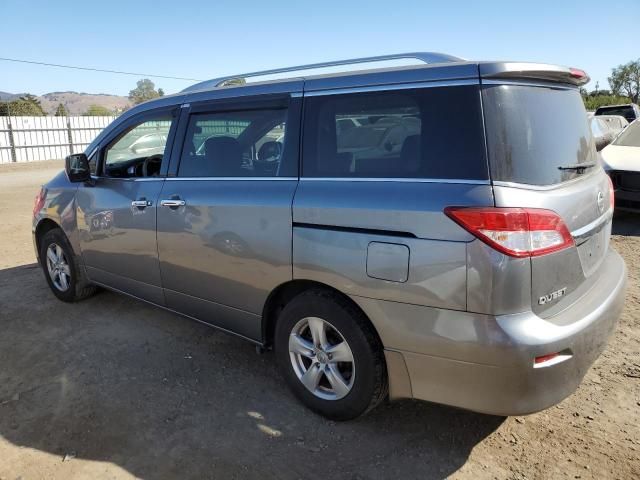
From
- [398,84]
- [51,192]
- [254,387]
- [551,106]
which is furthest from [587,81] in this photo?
[51,192]

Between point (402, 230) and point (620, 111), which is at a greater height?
point (620, 111)

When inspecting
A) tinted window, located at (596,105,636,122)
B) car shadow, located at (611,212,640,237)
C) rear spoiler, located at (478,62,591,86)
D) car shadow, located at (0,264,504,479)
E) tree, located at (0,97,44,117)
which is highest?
tree, located at (0,97,44,117)

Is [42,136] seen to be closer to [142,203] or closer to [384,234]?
[142,203]

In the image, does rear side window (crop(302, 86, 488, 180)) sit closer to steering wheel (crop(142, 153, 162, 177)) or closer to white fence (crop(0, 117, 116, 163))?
steering wheel (crop(142, 153, 162, 177))

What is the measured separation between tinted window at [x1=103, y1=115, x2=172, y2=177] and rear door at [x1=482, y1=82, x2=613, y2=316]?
251 centimetres

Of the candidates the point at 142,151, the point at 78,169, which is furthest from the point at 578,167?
the point at 142,151

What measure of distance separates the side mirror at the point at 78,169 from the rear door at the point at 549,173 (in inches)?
133

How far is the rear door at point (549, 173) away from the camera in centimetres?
222

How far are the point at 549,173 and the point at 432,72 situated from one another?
0.73 metres

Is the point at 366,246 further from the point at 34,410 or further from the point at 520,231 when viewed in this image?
the point at 34,410

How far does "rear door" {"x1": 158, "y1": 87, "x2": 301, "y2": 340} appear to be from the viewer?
2951 millimetres

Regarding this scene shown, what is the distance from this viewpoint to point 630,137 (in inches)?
344

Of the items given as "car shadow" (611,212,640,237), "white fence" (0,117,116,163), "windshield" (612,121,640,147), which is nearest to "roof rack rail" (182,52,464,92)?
"car shadow" (611,212,640,237)

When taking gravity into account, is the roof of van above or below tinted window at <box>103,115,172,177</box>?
above
